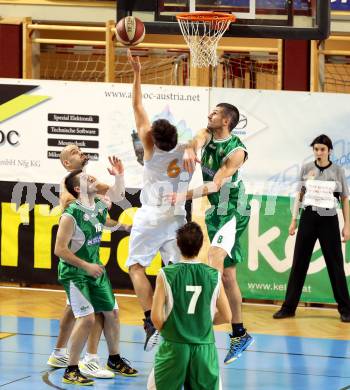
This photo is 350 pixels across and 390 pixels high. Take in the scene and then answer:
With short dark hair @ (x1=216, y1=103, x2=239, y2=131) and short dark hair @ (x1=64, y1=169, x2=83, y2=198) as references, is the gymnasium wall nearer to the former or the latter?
short dark hair @ (x1=216, y1=103, x2=239, y2=131)

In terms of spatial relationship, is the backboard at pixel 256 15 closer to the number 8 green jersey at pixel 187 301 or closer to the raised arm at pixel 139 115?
the raised arm at pixel 139 115

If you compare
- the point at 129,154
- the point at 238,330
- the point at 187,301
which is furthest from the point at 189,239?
the point at 129,154

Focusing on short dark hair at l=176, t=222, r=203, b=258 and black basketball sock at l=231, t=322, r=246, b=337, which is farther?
black basketball sock at l=231, t=322, r=246, b=337

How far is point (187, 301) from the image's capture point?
7121 mm

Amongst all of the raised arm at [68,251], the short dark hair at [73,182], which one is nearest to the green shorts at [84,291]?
the raised arm at [68,251]

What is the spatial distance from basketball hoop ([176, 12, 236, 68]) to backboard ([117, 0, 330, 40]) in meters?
0.11

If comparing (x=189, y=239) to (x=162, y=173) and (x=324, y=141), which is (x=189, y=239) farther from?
(x=324, y=141)

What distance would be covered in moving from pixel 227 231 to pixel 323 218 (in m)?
3.07

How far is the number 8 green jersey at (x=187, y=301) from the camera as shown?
7.09 metres

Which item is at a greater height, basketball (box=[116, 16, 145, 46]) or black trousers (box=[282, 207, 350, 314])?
basketball (box=[116, 16, 145, 46])

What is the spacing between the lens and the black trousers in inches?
485

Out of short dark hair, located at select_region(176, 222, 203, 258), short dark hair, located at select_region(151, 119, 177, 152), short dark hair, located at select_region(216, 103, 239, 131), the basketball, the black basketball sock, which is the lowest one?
the black basketball sock

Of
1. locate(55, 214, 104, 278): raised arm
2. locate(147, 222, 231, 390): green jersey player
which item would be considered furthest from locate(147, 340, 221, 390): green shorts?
locate(55, 214, 104, 278): raised arm

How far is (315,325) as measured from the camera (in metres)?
12.2
